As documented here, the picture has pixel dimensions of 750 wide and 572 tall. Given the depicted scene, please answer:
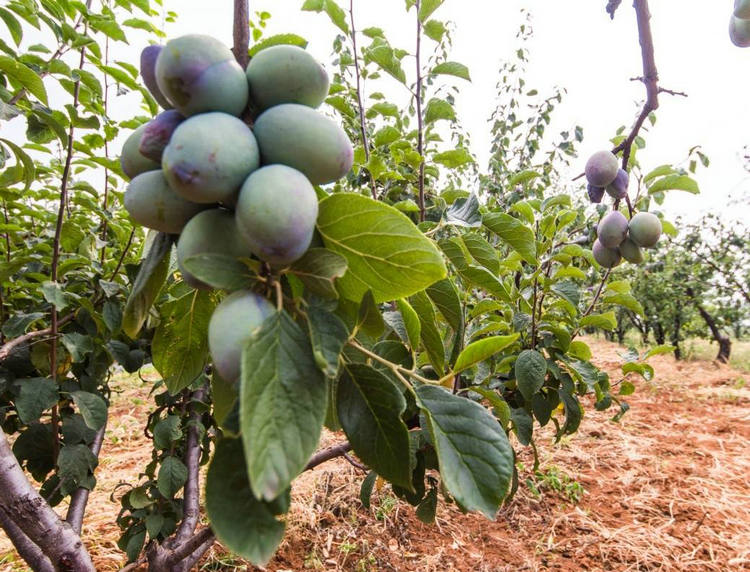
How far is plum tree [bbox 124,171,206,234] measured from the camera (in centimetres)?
42

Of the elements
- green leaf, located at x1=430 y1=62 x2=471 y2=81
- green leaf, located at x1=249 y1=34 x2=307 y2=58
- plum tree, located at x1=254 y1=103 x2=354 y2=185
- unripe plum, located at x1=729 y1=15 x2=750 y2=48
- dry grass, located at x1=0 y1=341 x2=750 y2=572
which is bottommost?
dry grass, located at x1=0 y1=341 x2=750 y2=572

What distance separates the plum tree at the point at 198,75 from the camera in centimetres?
39

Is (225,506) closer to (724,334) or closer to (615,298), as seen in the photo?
(615,298)

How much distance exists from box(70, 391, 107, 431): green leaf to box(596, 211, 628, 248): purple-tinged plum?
1818 millimetres

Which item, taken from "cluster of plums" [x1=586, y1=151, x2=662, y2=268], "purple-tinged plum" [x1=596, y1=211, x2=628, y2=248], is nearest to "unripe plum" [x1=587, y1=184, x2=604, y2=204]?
"cluster of plums" [x1=586, y1=151, x2=662, y2=268]

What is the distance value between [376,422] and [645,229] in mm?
1502

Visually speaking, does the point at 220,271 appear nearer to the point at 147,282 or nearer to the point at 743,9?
the point at 147,282

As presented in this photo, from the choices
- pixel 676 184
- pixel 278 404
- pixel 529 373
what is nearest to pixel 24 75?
pixel 278 404

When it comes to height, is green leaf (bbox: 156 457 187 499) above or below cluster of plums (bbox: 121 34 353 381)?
below

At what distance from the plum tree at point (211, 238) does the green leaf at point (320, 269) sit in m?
0.05

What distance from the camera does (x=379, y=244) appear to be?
45 cm

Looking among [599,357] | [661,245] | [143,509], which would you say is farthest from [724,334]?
[143,509]

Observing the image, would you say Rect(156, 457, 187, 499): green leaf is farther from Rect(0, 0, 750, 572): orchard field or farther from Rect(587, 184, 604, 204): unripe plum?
Rect(587, 184, 604, 204): unripe plum

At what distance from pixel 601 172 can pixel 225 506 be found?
5.03 ft
